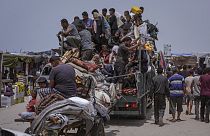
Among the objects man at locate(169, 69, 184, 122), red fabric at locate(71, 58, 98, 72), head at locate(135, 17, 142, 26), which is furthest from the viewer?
head at locate(135, 17, 142, 26)

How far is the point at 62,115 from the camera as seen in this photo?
22.4 feet

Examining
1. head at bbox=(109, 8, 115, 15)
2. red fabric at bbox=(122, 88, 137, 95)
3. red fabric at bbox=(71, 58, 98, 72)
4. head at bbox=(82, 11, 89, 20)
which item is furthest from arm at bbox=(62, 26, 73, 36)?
head at bbox=(109, 8, 115, 15)

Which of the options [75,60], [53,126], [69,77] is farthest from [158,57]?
[53,126]

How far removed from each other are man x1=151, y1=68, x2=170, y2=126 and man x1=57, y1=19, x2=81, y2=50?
309 cm

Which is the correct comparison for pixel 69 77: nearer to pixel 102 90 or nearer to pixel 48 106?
pixel 48 106

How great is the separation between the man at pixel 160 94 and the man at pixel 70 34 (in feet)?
10.1

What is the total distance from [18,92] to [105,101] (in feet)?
38.5

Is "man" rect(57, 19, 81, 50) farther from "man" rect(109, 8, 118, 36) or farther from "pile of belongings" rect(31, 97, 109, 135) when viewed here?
"pile of belongings" rect(31, 97, 109, 135)

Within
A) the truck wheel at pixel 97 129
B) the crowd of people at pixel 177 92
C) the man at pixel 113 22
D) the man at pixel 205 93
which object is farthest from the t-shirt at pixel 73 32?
the man at pixel 205 93

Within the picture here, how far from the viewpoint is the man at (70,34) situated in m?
11.4

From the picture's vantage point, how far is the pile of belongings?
22.1 ft

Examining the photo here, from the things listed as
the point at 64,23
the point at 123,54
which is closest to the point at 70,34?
the point at 64,23

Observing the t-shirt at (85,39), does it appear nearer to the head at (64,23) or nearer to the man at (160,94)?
the head at (64,23)

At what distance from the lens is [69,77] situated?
25.6 ft
